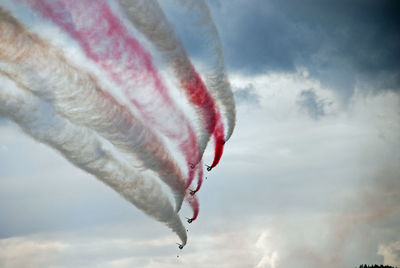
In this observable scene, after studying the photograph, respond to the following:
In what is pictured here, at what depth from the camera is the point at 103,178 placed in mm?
30344

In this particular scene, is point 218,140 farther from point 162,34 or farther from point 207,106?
point 162,34

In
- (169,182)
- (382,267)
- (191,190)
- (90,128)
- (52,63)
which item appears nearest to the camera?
(52,63)

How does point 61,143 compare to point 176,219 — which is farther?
point 176,219

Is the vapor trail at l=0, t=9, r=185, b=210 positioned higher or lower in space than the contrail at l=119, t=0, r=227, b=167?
lower

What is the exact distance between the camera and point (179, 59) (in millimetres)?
27172

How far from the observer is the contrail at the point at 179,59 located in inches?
947

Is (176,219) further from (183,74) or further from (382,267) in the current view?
(382,267)

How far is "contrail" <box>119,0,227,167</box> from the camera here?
24062 millimetres

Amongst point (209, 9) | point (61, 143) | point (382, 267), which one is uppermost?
point (382, 267)

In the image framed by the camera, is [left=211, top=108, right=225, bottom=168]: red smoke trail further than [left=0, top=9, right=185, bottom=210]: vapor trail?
Yes

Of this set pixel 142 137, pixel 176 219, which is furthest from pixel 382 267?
pixel 142 137

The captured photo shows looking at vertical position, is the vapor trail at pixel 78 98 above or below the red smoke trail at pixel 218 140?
below

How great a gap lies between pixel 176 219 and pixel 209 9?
1627cm

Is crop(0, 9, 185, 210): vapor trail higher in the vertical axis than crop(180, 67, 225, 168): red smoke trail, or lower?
lower
